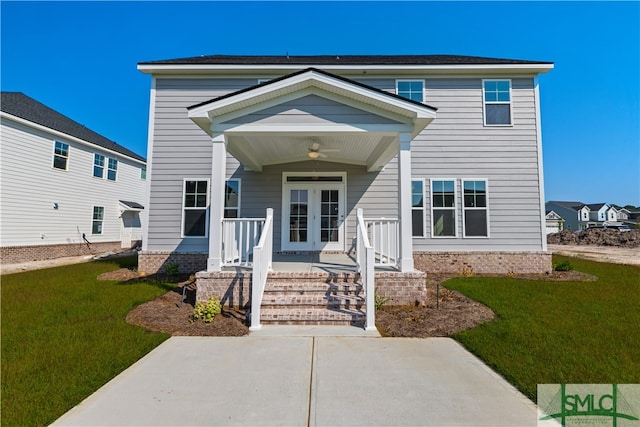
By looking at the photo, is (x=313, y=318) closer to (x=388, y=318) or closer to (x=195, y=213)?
(x=388, y=318)

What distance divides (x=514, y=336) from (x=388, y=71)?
764 centimetres

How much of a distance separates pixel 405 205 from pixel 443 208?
406 cm

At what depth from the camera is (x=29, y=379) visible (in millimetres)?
2861

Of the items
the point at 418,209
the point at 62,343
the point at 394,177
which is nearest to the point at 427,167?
the point at 394,177

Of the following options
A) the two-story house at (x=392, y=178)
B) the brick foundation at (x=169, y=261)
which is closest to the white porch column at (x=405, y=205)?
the two-story house at (x=392, y=178)

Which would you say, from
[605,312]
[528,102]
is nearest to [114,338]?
[605,312]

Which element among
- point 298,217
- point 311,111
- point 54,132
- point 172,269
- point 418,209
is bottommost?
point 172,269

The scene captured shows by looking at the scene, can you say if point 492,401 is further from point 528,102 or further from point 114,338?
point 528,102

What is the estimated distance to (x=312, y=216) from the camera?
350 inches

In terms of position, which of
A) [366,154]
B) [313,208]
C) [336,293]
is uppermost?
[366,154]

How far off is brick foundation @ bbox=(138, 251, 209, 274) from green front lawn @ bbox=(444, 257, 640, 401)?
6.59 m

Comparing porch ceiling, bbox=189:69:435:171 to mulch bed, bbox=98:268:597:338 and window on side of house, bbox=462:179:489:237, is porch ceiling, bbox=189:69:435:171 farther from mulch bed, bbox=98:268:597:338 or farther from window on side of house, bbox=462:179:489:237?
window on side of house, bbox=462:179:489:237

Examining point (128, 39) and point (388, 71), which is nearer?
point (388, 71)

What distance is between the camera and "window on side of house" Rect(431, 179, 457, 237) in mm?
8891
